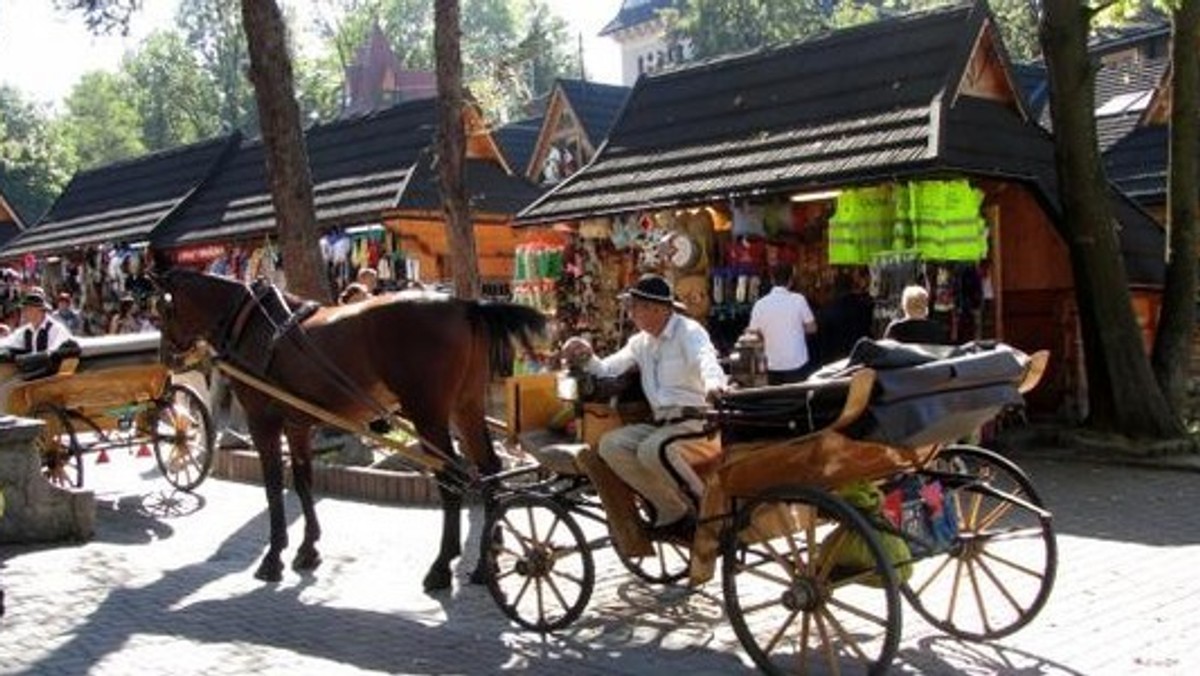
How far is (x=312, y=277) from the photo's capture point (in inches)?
512

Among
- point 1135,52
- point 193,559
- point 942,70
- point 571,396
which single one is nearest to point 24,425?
point 193,559

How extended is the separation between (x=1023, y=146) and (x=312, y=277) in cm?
752

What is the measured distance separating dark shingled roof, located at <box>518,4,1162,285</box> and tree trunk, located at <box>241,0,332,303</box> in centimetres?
345

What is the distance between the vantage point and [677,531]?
6758 mm

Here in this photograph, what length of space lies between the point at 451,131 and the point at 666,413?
726 centimetres

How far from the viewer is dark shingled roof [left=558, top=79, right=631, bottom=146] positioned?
25906mm

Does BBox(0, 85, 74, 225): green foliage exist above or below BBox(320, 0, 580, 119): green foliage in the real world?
below

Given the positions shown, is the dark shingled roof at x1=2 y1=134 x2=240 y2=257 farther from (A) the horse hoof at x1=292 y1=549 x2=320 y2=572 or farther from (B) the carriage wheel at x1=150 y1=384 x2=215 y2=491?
(A) the horse hoof at x1=292 y1=549 x2=320 y2=572

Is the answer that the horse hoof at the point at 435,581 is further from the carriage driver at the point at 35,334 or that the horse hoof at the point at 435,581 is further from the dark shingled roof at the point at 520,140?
the dark shingled roof at the point at 520,140

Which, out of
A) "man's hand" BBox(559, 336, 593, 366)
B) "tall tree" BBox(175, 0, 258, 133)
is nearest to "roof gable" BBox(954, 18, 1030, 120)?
"man's hand" BBox(559, 336, 593, 366)

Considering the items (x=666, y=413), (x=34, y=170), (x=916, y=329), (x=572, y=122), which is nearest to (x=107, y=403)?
(x=666, y=413)

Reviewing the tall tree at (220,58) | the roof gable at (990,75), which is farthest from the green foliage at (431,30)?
the roof gable at (990,75)

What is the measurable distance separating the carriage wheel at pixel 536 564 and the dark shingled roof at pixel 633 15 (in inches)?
2920

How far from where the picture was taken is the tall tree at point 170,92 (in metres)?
72.1
